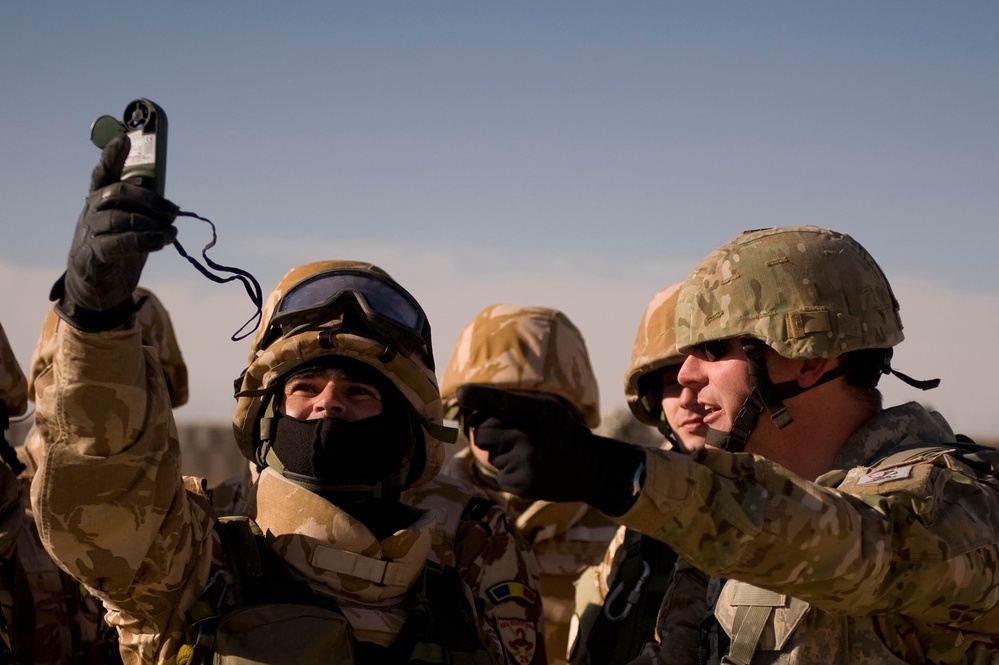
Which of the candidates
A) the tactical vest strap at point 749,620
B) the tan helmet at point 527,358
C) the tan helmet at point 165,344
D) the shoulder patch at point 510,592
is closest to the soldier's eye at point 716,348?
the tactical vest strap at point 749,620

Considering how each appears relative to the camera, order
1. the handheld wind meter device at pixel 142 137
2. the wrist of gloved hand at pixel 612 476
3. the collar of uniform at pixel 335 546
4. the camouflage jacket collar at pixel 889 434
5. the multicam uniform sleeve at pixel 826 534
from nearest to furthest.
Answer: the wrist of gloved hand at pixel 612 476
the multicam uniform sleeve at pixel 826 534
the handheld wind meter device at pixel 142 137
the camouflage jacket collar at pixel 889 434
the collar of uniform at pixel 335 546

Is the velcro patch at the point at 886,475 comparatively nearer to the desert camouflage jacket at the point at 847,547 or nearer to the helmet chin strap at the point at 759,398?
the desert camouflage jacket at the point at 847,547

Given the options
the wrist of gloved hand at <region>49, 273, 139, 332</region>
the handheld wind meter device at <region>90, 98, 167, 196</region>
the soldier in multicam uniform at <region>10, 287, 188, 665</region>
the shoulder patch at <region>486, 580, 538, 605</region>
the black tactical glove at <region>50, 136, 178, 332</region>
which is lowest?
the soldier in multicam uniform at <region>10, 287, 188, 665</region>

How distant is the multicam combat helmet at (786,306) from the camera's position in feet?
12.2

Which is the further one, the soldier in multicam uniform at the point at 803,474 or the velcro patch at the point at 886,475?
the velcro patch at the point at 886,475

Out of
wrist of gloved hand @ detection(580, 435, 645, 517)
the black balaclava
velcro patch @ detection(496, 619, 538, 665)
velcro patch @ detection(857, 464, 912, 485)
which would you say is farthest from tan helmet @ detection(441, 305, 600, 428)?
wrist of gloved hand @ detection(580, 435, 645, 517)

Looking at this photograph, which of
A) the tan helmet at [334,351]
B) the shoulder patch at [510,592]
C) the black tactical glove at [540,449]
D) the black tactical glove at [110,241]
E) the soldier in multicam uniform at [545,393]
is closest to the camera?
the black tactical glove at [540,449]

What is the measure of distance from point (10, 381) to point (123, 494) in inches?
106

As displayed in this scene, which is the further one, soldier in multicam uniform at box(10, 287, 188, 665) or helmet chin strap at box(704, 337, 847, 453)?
soldier in multicam uniform at box(10, 287, 188, 665)

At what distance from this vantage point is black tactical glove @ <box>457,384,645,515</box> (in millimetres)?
2520

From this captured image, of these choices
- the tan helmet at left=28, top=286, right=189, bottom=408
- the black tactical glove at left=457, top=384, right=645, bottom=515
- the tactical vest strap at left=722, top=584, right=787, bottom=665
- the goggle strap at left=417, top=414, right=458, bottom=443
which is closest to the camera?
the black tactical glove at left=457, top=384, right=645, bottom=515

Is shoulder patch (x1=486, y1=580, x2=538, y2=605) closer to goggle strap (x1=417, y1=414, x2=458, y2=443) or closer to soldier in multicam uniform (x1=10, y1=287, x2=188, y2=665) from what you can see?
goggle strap (x1=417, y1=414, x2=458, y2=443)

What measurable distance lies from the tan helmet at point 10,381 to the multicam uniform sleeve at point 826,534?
389 cm

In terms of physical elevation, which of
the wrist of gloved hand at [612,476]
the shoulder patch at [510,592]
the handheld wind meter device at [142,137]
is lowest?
the shoulder patch at [510,592]
